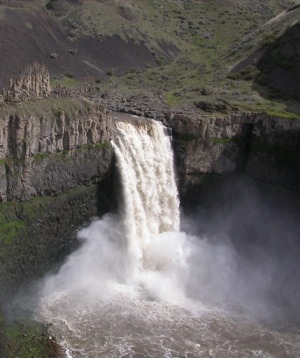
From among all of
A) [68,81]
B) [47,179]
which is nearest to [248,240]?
[47,179]

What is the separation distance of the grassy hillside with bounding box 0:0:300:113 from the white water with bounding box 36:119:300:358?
11904 millimetres

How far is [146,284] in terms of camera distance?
→ 1543 inches

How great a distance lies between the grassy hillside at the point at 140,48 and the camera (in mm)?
59969

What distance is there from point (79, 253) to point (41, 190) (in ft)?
19.4

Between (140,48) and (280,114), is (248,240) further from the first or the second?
(140,48)

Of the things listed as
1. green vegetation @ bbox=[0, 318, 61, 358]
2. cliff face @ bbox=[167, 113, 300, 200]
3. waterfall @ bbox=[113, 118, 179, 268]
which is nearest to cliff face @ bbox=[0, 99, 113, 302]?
waterfall @ bbox=[113, 118, 179, 268]

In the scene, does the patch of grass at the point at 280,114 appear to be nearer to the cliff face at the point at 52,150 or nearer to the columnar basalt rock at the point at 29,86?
the cliff face at the point at 52,150

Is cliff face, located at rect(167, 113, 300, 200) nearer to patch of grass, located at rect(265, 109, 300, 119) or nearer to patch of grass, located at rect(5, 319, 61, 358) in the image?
patch of grass, located at rect(265, 109, 300, 119)

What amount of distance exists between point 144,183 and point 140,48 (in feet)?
144

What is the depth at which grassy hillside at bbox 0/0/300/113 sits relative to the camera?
197 ft

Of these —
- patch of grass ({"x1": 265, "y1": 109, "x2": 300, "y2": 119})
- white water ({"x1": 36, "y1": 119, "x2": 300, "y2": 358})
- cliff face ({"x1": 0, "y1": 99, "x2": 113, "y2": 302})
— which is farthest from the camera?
patch of grass ({"x1": 265, "y1": 109, "x2": 300, "y2": 119})

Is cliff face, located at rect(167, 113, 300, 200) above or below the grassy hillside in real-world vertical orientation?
below

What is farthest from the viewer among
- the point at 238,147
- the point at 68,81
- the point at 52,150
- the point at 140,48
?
the point at 140,48

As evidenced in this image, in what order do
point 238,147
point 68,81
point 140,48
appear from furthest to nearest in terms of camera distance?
point 140,48
point 68,81
point 238,147
